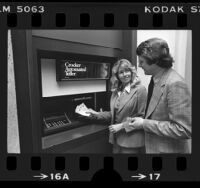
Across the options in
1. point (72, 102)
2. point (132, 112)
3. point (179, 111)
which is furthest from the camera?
point (72, 102)

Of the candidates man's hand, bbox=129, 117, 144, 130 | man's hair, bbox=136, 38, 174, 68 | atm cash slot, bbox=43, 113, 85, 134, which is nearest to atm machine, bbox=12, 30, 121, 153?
atm cash slot, bbox=43, 113, 85, 134

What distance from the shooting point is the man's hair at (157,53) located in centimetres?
115

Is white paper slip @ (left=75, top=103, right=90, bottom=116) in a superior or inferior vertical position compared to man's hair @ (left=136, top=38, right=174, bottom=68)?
inferior

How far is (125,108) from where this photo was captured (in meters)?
1.22

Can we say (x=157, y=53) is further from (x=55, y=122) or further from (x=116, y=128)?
(x=55, y=122)

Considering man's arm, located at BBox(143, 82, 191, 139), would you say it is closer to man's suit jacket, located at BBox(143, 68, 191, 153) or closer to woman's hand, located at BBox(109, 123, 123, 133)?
man's suit jacket, located at BBox(143, 68, 191, 153)

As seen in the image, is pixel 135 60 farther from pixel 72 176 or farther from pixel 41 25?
pixel 72 176

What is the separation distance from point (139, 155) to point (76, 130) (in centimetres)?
38

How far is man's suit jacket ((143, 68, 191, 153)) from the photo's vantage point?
1.10 m

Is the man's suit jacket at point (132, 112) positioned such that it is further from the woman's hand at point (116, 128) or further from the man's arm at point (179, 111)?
the man's arm at point (179, 111)

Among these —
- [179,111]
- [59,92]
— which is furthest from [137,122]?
[59,92]

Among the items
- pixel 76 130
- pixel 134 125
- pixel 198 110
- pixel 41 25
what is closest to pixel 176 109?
pixel 198 110

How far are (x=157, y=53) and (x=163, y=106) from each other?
0.25 meters

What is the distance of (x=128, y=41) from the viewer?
1.45m
